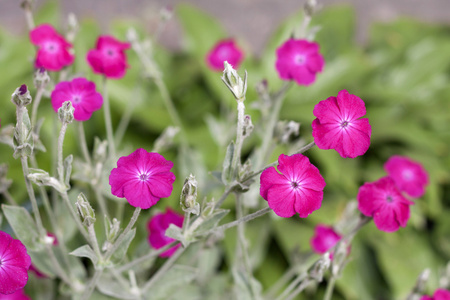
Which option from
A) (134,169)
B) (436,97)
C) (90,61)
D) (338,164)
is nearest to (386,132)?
(338,164)

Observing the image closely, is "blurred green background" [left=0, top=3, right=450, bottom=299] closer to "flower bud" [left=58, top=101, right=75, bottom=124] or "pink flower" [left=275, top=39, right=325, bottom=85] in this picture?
"pink flower" [left=275, top=39, right=325, bottom=85]

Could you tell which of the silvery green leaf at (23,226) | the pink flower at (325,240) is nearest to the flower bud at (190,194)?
the silvery green leaf at (23,226)

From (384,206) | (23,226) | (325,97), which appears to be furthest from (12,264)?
(325,97)

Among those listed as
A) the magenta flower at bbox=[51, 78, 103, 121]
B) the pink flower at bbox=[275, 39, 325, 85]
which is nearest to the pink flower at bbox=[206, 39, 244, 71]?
the pink flower at bbox=[275, 39, 325, 85]

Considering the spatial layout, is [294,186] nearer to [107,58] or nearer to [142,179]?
[142,179]

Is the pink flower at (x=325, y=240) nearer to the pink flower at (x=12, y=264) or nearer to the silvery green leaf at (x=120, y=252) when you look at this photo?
the silvery green leaf at (x=120, y=252)

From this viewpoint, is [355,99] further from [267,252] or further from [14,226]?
[267,252]
